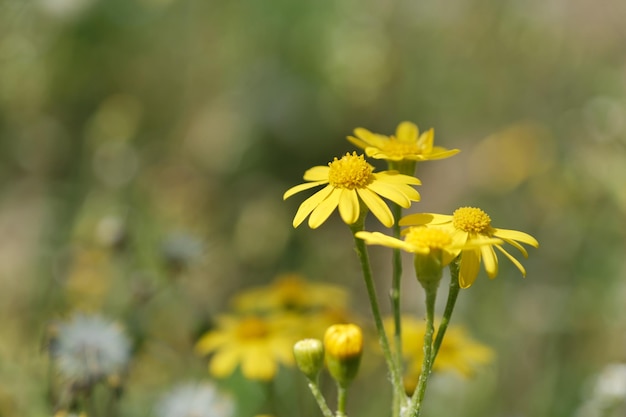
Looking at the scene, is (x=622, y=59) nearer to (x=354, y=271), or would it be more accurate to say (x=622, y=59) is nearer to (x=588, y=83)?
(x=588, y=83)

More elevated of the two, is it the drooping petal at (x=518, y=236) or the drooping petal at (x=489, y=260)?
the drooping petal at (x=518, y=236)

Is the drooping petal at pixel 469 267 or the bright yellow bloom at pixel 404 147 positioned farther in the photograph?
the bright yellow bloom at pixel 404 147

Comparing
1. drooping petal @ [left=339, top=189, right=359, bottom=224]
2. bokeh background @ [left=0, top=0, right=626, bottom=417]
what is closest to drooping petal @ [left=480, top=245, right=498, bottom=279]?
drooping petal @ [left=339, top=189, right=359, bottom=224]

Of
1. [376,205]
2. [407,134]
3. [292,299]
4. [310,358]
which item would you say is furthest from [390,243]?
[292,299]

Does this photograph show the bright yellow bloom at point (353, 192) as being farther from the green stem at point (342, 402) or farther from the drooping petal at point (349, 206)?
the green stem at point (342, 402)

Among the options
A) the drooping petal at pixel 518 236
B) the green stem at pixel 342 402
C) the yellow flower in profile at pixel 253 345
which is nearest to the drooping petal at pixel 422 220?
the drooping petal at pixel 518 236

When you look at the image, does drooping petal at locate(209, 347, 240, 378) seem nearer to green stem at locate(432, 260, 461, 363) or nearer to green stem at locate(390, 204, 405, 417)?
green stem at locate(390, 204, 405, 417)

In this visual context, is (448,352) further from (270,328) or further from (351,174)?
(351,174)
